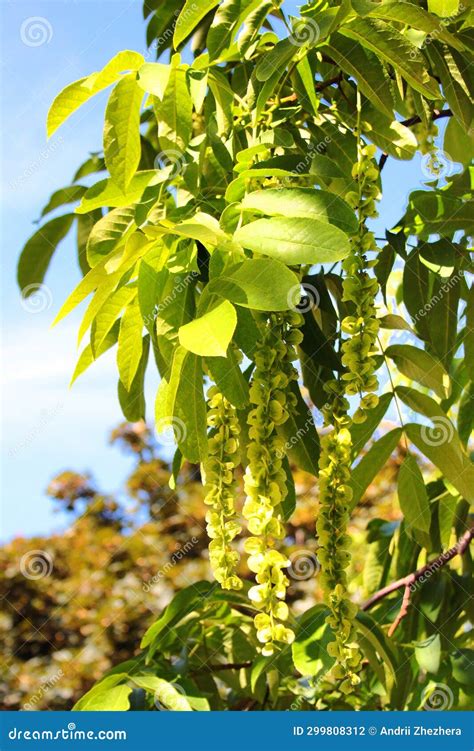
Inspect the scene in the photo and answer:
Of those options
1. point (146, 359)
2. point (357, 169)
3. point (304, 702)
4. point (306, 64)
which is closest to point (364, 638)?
point (304, 702)

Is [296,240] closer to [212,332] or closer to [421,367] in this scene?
[212,332]

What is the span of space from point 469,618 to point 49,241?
1.23 meters

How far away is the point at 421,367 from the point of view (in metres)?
1.32

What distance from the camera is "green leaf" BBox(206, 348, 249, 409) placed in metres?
0.95

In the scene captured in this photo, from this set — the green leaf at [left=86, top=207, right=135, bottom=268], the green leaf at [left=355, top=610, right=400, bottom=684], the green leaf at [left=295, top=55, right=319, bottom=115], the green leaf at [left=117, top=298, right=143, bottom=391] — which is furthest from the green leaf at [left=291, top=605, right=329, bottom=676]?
the green leaf at [left=295, top=55, right=319, bottom=115]

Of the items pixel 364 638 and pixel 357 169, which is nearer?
pixel 357 169

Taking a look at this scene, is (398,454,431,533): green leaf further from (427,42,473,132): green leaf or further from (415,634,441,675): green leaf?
(427,42,473,132): green leaf

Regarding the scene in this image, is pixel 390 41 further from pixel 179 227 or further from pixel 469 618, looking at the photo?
pixel 469 618

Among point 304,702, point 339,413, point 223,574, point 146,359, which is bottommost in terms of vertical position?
point 304,702

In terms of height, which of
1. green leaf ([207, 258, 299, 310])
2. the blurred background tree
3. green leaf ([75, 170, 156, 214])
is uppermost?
green leaf ([75, 170, 156, 214])

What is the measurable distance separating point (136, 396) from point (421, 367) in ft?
1.63

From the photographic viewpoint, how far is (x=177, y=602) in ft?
5.45

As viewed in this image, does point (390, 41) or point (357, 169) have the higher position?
point (390, 41)

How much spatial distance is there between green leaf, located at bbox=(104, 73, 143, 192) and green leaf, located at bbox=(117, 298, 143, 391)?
0.16 m
